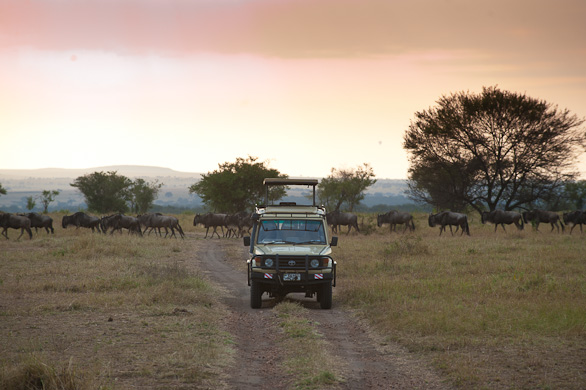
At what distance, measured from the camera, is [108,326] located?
12586 mm

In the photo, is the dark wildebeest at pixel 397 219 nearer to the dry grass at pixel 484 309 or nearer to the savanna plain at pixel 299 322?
the dry grass at pixel 484 309

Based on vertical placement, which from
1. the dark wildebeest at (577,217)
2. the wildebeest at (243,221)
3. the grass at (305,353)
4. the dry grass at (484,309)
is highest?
the dark wildebeest at (577,217)

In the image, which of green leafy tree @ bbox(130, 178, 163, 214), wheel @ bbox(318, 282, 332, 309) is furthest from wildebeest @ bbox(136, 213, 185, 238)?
green leafy tree @ bbox(130, 178, 163, 214)

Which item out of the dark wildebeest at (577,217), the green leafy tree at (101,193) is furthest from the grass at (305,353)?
the green leafy tree at (101,193)

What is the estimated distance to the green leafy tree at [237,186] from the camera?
212ft

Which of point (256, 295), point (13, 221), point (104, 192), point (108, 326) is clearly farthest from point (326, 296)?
point (104, 192)

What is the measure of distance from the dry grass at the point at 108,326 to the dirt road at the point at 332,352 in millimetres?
367

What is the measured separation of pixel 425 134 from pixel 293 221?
34.0m

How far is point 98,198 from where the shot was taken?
284 ft

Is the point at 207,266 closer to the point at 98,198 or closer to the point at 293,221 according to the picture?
the point at 293,221

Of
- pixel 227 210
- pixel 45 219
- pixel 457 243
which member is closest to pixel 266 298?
pixel 457 243

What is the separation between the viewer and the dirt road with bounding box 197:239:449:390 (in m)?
9.02

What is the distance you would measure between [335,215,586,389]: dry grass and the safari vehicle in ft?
4.33

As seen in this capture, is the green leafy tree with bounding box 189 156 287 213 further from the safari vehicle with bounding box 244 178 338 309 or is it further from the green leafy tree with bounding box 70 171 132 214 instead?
the safari vehicle with bounding box 244 178 338 309
